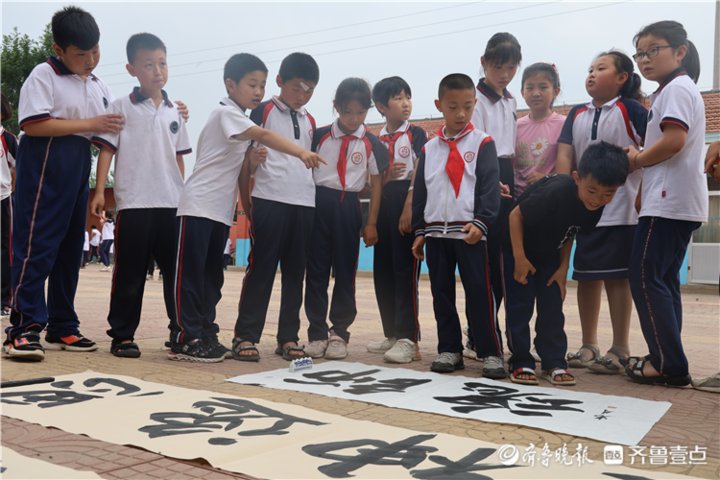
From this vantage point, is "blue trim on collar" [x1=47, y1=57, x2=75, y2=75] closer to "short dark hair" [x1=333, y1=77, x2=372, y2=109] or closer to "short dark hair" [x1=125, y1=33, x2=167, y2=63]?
"short dark hair" [x1=125, y1=33, x2=167, y2=63]

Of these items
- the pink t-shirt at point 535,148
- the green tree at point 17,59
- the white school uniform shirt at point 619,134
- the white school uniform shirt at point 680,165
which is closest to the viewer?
the white school uniform shirt at point 680,165

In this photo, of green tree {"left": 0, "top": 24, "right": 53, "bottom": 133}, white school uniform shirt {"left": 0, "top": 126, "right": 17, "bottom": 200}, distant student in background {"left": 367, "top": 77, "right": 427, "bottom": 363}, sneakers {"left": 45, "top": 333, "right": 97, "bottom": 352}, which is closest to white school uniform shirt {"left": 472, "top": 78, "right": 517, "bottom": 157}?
distant student in background {"left": 367, "top": 77, "right": 427, "bottom": 363}

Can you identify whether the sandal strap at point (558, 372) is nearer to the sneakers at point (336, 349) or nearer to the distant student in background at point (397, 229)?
the distant student in background at point (397, 229)

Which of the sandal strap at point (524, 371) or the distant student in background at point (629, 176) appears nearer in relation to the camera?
the sandal strap at point (524, 371)

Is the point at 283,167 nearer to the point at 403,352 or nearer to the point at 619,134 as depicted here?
the point at 403,352

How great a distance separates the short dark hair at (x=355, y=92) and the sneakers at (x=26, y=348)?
7.78 ft

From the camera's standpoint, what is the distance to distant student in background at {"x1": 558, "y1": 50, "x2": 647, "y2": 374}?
4090 mm

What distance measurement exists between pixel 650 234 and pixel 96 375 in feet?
9.89

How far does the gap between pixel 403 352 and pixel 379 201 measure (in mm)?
1053

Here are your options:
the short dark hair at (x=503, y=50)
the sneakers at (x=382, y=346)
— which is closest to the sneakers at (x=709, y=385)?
the sneakers at (x=382, y=346)

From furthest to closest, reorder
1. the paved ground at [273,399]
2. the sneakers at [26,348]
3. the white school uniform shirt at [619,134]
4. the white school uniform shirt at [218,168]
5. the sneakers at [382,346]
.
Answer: the sneakers at [382,346] → the white school uniform shirt at [218,168] → the white school uniform shirt at [619,134] → the sneakers at [26,348] → the paved ground at [273,399]

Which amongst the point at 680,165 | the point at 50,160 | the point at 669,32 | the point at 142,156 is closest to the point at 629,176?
the point at 680,165

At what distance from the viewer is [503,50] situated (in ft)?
14.1

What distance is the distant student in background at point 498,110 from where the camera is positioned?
14.1ft
